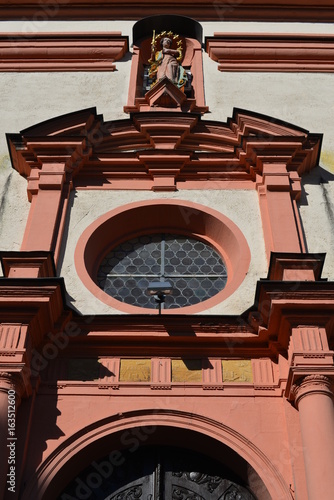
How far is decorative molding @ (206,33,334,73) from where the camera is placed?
14.7 m

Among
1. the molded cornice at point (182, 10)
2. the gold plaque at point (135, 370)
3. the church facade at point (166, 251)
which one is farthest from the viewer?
the molded cornice at point (182, 10)

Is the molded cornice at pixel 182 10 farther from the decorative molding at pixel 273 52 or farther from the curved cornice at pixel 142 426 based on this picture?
the curved cornice at pixel 142 426

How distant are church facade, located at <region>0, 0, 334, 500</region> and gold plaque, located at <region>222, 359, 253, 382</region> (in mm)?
22

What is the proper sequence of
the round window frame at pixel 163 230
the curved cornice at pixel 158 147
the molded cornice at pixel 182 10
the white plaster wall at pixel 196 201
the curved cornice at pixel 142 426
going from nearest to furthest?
the curved cornice at pixel 142 426
the white plaster wall at pixel 196 201
the round window frame at pixel 163 230
the curved cornice at pixel 158 147
the molded cornice at pixel 182 10

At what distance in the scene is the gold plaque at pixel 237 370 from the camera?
9.16 metres

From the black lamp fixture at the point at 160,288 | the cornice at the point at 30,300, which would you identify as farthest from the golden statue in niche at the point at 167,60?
the cornice at the point at 30,300

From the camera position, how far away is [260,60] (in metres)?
14.8

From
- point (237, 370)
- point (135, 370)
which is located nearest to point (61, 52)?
point (135, 370)

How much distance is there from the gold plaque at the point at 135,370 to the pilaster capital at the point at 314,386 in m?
1.73

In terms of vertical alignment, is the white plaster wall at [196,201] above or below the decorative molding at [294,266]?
above

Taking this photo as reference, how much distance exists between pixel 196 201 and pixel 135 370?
316 cm

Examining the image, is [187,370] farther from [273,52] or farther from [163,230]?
[273,52]

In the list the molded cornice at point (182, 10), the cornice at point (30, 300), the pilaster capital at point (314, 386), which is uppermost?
the molded cornice at point (182, 10)

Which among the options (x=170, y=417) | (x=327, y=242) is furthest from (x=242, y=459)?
(x=327, y=242)
